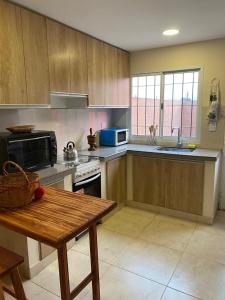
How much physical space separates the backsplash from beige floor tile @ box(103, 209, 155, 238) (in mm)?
1079

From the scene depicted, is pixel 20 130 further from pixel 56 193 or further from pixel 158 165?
pixel 158 165

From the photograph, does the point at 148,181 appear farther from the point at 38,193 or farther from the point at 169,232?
the point at 38,193

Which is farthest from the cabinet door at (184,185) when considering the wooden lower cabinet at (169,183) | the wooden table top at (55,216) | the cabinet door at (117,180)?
the wooden table top at (55,216)

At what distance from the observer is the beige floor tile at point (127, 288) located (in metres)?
1.81

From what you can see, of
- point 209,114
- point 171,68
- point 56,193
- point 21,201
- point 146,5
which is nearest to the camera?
point 21,201

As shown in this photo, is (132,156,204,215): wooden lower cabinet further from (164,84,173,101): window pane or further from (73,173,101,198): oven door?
(164,84,173,101): window pane

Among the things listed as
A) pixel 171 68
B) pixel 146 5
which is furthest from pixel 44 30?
pixel 171 68

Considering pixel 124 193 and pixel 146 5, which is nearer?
pixel 146 5

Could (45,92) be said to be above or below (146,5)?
below

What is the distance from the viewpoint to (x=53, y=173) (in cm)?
209

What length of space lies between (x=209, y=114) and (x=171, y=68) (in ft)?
2.80

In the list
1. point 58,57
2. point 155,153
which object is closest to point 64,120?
point 58,57

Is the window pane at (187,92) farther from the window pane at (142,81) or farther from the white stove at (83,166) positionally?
the white stove at (83,166)

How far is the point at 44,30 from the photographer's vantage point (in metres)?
2.12
